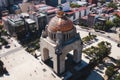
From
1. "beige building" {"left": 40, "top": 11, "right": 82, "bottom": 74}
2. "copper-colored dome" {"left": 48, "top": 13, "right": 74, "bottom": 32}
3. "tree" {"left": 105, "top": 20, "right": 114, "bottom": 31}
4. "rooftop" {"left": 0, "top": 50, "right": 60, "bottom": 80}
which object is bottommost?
"rooftop" {"left": 0, "top": 50, "right": 60, "bottom": 80}

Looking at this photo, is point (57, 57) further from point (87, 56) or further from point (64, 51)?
point (87, 56)

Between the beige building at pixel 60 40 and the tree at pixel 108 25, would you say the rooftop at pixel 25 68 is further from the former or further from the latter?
the tree at pixel 108 25

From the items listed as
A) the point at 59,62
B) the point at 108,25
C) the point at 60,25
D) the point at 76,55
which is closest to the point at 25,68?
the point at 59,62

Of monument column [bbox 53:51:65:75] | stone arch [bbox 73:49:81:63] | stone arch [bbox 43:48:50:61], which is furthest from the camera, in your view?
stone arch [bbox 43:48:50:61]

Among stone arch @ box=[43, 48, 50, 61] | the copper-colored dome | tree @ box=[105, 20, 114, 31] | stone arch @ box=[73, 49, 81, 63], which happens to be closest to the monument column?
stone arch @ box=[73, 49, 81, 63]

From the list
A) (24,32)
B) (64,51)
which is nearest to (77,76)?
(64,51)

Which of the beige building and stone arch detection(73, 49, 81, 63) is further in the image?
stone arch detection(73, 49, 81, 63)

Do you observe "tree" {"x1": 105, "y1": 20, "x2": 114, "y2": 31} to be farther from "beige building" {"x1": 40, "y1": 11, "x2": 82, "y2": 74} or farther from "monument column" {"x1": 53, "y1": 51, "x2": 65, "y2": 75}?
"monument column" {"x1": 53, "y1": 51, "x2": 65, "y2": 75}

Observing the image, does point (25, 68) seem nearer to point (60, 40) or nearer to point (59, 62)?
point (59, 62)
